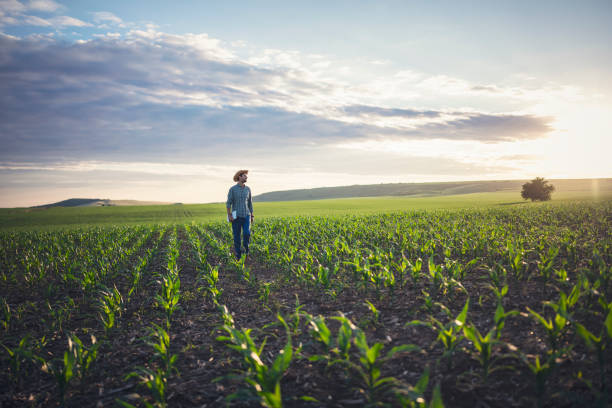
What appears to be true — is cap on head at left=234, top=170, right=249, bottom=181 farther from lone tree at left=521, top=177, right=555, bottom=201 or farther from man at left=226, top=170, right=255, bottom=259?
lone tree at left=521, top=177, right=555, bottom=201

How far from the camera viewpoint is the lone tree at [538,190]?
56.7m

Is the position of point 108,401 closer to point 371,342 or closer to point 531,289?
point 371,342

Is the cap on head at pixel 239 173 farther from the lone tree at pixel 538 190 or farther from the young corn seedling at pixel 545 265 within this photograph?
the lone tree at pixel 538 190

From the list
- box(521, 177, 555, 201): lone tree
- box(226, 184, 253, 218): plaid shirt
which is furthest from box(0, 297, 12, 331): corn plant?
box(521, 177, 555, 201): lone tree

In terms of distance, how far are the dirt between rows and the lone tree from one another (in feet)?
207

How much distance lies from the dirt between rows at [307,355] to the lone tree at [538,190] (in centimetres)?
6306

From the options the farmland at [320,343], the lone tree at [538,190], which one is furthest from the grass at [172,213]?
the farmland at [320,343]

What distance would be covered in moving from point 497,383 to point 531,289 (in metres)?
3.99

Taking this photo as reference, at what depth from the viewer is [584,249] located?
9.97 metres

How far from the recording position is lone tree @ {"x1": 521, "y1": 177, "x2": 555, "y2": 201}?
5669 cm

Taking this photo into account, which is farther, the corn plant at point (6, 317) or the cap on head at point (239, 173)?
the cap on head at point (239, 173)

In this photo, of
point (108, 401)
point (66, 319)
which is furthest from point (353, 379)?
point (66, 319)

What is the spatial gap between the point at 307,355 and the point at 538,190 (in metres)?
68.5

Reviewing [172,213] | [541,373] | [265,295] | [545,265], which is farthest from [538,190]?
[541,373]
